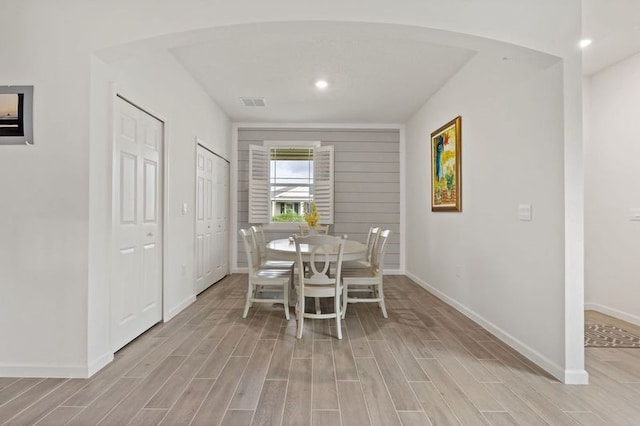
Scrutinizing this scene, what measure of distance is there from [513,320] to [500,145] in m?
1.52

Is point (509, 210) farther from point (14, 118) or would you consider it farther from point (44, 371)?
point (14, 118)

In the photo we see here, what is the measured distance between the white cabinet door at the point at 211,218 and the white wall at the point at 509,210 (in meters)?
3.18

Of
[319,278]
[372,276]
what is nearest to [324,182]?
[372,276]

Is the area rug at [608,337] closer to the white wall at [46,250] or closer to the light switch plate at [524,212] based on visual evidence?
the light switch plate at [524,212]

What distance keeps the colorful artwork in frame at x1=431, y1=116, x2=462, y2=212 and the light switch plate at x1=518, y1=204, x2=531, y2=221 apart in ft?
3.70

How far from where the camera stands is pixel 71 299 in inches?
92.4

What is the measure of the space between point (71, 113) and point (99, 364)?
175 centimetres

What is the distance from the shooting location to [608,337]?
313cm

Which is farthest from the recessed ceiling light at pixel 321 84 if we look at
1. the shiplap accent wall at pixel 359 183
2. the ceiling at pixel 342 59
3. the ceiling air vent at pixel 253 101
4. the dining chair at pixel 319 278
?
the dining chair at pixel 319 278

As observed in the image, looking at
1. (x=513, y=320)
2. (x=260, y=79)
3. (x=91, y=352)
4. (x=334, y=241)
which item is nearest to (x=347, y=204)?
(x=260, y=79)

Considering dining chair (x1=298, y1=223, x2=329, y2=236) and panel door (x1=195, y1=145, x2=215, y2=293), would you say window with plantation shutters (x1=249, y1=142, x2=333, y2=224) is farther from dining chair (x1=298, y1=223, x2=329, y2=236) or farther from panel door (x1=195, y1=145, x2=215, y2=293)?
panel door (x1=195, y1=145, x2=215, y2=293)

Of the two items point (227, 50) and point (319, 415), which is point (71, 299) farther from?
point (227, 50)

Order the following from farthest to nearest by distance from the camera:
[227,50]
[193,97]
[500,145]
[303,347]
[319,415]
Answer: [193,97]
[227,50]
[500,145]
[303,347]
[319,415]

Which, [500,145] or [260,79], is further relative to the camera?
[260,79]
